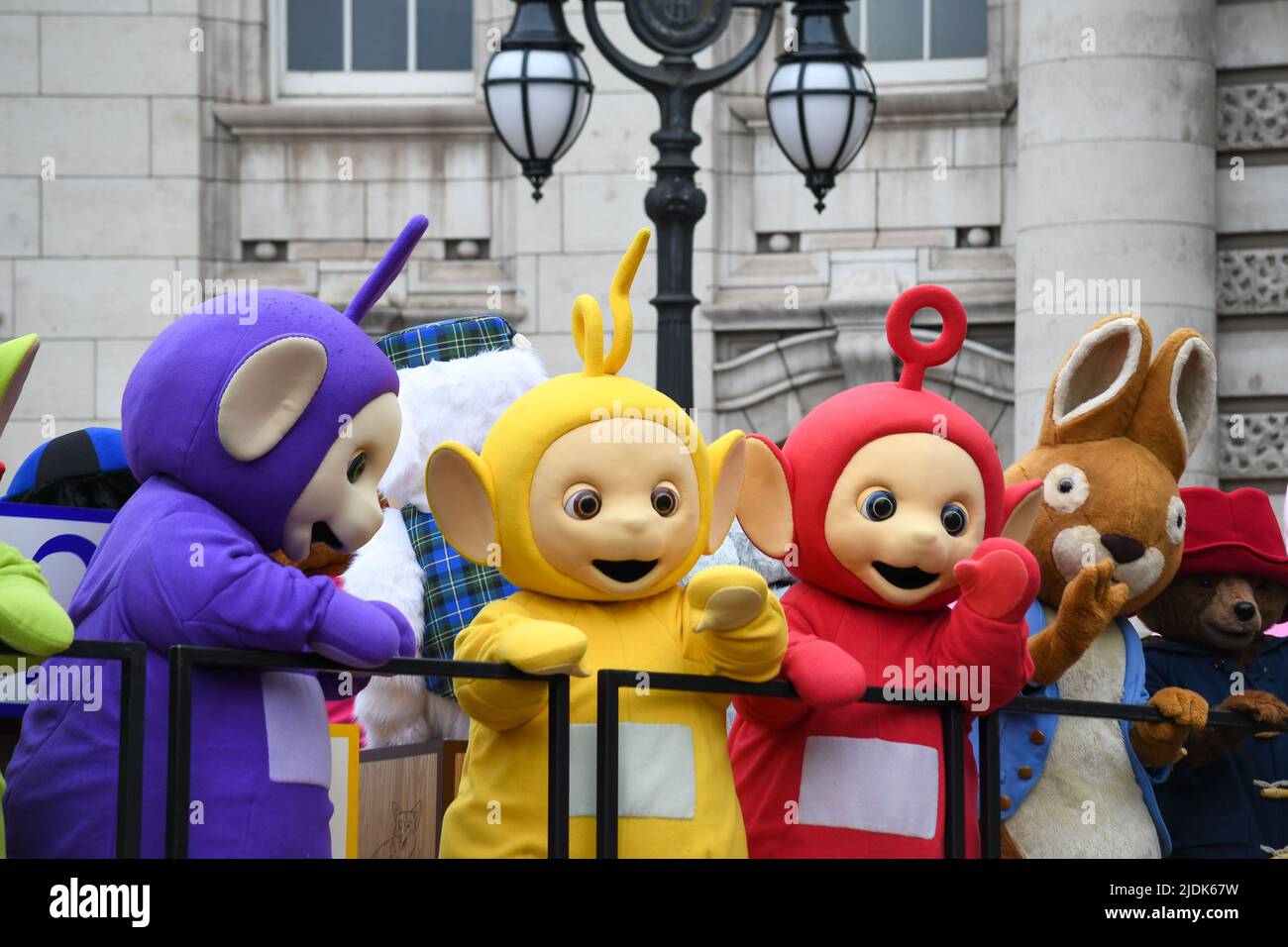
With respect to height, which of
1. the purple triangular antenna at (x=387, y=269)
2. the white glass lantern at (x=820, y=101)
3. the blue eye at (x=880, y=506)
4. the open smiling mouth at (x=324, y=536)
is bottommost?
the open smiling mouth at (x=324, y=536)

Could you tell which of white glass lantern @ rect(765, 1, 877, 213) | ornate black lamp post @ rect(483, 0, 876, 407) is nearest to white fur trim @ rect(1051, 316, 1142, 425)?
ornate black lamp post @ rect(483, 0, 876, 407)

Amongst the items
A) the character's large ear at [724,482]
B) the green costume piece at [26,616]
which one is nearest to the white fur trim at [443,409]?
the character's large ear at [724,482]

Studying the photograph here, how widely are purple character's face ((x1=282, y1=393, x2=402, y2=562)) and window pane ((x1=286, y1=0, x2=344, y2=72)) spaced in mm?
8741

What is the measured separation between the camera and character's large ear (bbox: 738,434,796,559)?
5254 millimetres

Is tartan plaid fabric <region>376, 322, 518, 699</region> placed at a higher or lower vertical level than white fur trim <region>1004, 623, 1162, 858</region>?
higher

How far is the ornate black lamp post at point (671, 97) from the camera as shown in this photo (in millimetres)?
7930

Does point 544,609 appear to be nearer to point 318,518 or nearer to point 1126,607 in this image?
point 318,518

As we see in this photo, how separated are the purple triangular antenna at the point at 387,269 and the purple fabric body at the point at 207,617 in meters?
0.30

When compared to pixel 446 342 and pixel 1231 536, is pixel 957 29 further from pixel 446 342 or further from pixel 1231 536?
pixel 1231 536

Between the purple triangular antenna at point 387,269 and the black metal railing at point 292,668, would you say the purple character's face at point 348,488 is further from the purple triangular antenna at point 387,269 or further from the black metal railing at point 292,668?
the black metal railing at point 292,668

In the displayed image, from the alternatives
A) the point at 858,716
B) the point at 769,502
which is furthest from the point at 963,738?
the point at 769,502

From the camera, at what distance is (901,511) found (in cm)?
514

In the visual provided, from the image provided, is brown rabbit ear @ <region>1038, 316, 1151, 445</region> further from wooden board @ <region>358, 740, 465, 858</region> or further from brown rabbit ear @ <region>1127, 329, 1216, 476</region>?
wooden board @ <region>358, 740, 465, 858</region>
